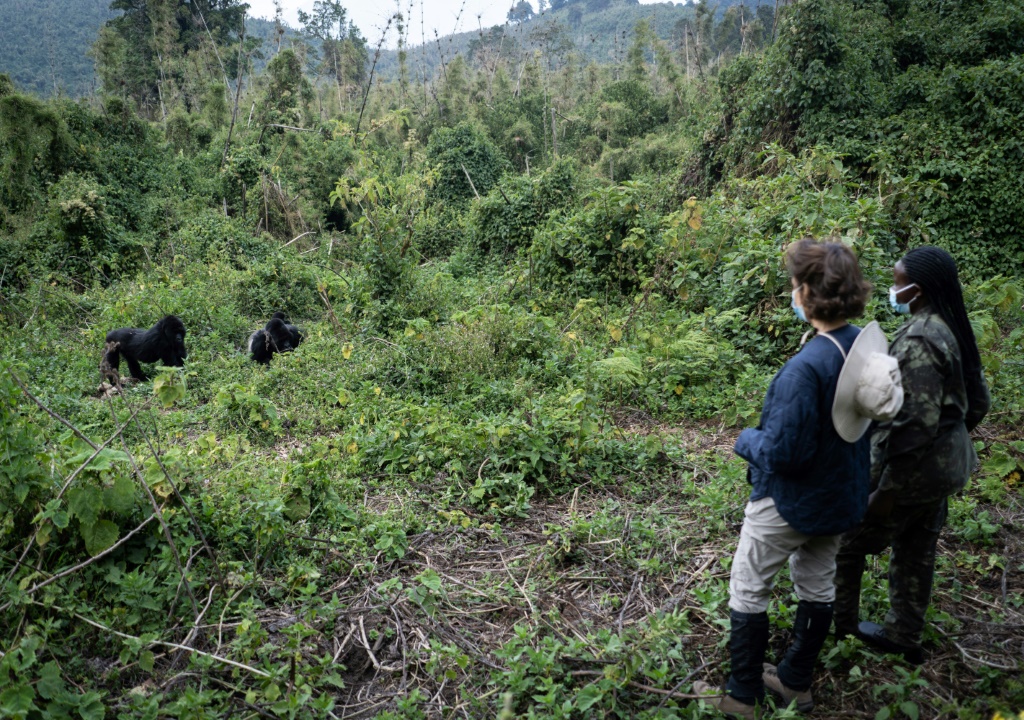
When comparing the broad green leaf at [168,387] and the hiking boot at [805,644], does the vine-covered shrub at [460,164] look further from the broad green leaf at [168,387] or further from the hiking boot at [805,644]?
the hiking boot at [805,644]

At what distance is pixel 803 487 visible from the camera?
216cm

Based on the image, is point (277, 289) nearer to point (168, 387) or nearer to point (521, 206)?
point (521, 206)

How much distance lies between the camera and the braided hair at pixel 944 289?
8.18 feet

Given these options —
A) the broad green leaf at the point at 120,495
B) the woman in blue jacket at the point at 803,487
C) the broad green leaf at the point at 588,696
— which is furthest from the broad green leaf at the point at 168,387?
the woman in blue jacket at the point at 803,487

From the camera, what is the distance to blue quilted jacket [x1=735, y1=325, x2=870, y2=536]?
2.11 meters

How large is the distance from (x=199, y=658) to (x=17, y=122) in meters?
13.8

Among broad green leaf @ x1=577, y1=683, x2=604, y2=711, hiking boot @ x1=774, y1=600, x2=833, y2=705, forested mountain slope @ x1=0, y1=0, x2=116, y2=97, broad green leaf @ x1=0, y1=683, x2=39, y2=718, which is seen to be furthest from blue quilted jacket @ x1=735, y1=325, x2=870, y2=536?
forested mountain slope @ x1=0, y1=0, x2=116, y2=97

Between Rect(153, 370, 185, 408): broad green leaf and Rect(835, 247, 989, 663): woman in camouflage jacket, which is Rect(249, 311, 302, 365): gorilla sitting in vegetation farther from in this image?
Rect(835, 247, 989, 663): woman in camouflage jacket

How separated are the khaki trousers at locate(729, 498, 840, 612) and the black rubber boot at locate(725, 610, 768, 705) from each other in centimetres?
4

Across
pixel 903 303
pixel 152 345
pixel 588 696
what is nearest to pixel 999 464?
pixel 903 303

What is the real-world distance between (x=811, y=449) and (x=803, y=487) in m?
0.14

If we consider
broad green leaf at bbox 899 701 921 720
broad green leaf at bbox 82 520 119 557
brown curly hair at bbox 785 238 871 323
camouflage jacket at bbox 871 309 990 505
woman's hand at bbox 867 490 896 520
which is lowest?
broad green leaf at bbox 899 701 921 720

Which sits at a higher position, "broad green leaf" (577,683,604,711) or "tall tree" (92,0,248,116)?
"tall tree" (92,0,248,116)

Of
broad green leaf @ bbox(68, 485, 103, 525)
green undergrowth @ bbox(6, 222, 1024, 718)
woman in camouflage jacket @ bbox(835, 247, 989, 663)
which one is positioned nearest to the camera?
woman in camouflage jacket @ bbox(835, 247, 989, 663)
